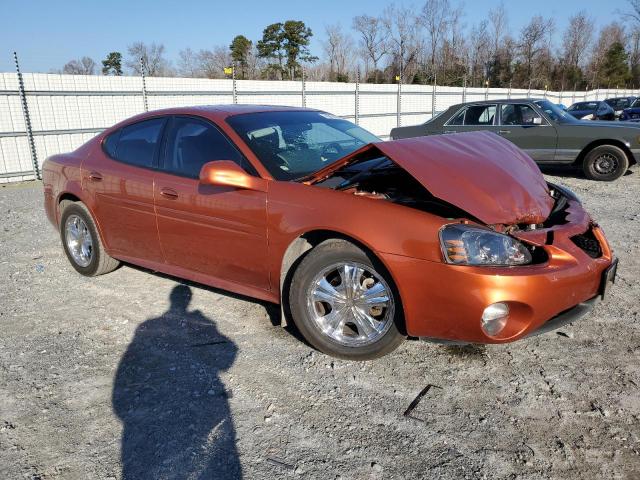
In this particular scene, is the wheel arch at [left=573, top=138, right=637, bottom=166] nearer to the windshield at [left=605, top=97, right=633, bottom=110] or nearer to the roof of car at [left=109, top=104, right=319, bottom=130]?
the roof of car at [left=109, top=104, right=319, bottom=130]

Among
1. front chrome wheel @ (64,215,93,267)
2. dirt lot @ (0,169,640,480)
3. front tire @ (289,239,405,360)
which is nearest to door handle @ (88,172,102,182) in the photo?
front chrome wheel @ (64,215,93,267)

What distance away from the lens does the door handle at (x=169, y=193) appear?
12.1 feet

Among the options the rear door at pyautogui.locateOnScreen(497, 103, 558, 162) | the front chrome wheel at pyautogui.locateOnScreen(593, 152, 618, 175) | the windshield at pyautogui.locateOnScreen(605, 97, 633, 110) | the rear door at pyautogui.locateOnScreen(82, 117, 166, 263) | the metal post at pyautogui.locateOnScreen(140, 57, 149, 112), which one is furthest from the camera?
the windshield at pyautogui.locateOnScreen(605, 97, 633, 110)

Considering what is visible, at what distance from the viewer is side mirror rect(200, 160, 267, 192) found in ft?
10.4

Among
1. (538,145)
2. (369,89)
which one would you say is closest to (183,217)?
(538,145)

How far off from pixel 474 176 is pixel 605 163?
26.4 feet

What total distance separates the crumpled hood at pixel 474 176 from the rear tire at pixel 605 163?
7130 millimetres

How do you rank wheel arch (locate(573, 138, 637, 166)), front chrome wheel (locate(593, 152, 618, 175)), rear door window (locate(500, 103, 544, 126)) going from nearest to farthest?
wheel arch (locate(573, 138, 637, 166)), front chrome wheel (locate(593, 152, 618, 175)), rear door window (locate(500, 103, 544, 126))

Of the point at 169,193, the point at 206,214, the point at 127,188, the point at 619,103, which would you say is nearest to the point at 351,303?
the point at 206,214

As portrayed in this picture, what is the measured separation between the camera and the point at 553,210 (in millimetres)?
3490

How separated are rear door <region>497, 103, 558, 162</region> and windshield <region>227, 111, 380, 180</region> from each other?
6698 mm

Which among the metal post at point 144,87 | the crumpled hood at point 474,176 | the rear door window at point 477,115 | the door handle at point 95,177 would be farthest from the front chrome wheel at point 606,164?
the metal post at point 144,87

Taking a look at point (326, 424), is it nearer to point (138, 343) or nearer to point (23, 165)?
point (138, 343)

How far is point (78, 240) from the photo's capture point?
4.77 metres
